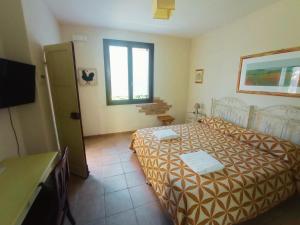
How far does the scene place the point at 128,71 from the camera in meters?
3.63

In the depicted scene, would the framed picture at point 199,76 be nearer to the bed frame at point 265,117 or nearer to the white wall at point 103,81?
the white wall at point 103,81

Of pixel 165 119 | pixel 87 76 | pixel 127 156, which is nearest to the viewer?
pixel 127 156

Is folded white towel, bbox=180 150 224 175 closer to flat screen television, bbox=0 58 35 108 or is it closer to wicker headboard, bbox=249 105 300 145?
wicker headboard, bbox=249 105 300 145

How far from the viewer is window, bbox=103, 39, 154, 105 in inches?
135

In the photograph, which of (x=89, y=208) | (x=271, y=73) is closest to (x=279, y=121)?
(x=271, y=73)

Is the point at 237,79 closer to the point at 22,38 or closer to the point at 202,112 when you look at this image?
the point at 202,112

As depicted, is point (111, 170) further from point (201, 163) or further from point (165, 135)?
point (201, 163)

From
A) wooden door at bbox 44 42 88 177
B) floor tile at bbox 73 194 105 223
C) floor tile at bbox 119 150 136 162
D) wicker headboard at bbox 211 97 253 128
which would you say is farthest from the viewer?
floor tile at bbox 119 150 136 162

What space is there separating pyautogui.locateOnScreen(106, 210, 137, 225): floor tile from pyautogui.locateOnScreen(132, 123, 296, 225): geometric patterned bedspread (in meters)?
0.37

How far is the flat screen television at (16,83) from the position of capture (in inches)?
50.3

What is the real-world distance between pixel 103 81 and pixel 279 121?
342 cm

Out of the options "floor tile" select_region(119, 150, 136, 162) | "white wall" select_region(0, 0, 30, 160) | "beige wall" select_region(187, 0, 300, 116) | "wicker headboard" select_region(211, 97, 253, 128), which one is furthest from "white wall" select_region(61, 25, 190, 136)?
"white wall" select_region(0, 0, 30, 160)

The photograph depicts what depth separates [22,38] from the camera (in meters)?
1.57

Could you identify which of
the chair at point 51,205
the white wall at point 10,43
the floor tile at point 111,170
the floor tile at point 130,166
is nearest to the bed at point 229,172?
the floor tile at point 130,166
